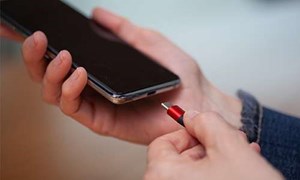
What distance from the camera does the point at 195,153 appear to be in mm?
321

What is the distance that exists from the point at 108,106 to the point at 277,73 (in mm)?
419

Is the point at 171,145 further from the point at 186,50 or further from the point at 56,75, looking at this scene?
the point at 186,50

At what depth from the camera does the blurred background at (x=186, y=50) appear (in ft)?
1.81

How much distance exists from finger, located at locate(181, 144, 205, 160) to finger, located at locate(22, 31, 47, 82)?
24 centimetres

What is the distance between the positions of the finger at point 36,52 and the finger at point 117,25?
5.1 inches

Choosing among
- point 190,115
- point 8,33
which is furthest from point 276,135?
point 8,33

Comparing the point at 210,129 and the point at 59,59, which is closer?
the point at 210,129

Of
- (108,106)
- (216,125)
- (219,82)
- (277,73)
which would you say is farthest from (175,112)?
(277,73)

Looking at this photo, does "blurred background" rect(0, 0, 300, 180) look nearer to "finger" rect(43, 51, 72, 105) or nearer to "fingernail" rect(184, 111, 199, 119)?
"finger" rect(43, 51, 72, 105)

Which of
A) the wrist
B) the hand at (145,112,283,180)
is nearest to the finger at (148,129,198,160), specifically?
the hand at (145,112,283,180)

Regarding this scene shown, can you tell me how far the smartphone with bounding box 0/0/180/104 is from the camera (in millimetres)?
458

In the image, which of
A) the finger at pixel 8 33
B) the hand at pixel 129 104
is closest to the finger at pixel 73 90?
the hand at pixel 129 104

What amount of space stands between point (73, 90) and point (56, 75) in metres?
0.03

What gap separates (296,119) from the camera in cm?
54
